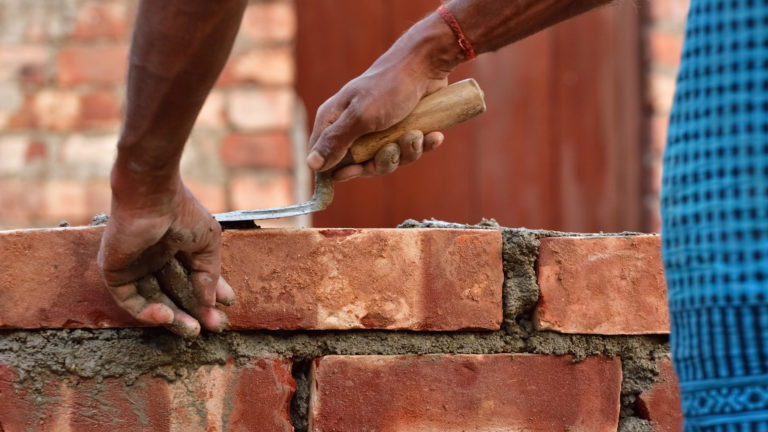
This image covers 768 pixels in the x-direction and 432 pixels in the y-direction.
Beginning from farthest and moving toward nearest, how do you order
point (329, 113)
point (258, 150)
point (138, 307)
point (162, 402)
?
1. point (258, 150)
2. point (329, 113)
3. point (162, 402)
4. point (138, 307)

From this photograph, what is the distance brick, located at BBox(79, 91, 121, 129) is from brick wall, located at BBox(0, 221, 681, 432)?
1679 mm

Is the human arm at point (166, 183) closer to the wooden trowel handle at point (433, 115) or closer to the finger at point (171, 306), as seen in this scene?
the finger at point (171, 306)

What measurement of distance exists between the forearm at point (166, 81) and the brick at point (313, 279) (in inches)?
10.6

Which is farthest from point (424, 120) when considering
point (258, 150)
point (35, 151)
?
point (35, 151)

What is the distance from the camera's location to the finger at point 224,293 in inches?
50.6

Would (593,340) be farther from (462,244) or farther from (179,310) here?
(179,310)

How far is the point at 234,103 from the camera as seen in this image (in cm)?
285

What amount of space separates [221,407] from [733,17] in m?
0.95

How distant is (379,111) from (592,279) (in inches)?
17.9

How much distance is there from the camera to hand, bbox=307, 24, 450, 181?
143 cm

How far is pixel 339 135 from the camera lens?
56.0 inches

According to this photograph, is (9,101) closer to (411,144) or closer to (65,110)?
(65,110)

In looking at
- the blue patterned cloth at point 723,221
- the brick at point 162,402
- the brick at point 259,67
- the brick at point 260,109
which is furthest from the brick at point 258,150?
the blue patterned cloth at point 723,221

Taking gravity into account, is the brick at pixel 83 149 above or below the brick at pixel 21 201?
above
